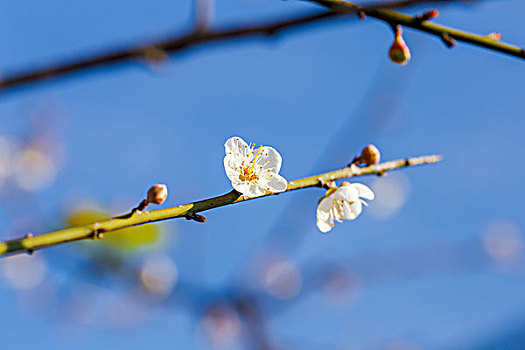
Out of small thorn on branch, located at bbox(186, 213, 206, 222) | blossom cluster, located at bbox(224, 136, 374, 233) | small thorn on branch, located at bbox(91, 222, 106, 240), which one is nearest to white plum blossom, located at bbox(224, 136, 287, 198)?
blossom cluster, located at bbox(224, 136, 374, 233)

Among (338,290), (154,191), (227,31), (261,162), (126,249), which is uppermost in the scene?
(338,290)

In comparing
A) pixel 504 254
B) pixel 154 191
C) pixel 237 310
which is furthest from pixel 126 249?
pixel 504 254

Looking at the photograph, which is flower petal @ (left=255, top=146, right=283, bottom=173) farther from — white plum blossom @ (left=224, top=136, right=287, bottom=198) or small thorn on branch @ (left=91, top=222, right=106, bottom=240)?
small thorn on branch @ (left=91, top=222, right=106, bottom=240)

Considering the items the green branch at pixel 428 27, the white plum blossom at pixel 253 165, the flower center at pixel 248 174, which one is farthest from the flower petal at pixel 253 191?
the green branch at pixel 428 27

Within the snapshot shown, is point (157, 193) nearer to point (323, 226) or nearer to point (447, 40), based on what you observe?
point (323, 226)

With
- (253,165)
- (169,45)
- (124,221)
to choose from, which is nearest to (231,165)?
(253,165)

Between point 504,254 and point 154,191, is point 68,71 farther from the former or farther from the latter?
point 504,254

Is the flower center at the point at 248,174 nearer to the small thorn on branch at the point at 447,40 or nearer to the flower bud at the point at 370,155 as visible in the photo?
the flower bud at the point at 370,155
